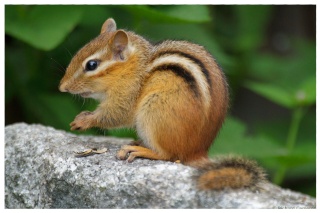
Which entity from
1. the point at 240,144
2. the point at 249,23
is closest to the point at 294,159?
the point at 240,144

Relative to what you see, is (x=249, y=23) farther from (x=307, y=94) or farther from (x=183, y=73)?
(x=183, y=73)

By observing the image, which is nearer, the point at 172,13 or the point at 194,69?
the point at 194,69

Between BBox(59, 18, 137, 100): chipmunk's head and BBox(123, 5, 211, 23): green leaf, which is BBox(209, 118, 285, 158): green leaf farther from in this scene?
BBox(59, 18, 137, 100): chipmunk's head

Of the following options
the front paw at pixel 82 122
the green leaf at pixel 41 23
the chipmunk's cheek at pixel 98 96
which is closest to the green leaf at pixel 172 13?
the green leaf at pixel 41 23

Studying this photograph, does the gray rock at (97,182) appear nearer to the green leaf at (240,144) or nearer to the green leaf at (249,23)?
the green leaf at (240,144)

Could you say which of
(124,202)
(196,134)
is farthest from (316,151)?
(124,202)

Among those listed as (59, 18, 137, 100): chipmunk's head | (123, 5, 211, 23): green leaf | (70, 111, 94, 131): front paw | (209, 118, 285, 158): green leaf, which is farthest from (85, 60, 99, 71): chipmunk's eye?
(209, 118, 285, 158): green leaf
